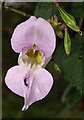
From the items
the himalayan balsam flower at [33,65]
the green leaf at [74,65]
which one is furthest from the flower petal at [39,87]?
the green leaf at [74,65]

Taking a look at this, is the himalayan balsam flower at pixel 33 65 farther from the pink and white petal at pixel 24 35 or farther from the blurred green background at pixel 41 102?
the blurred green background at pixel 41 102

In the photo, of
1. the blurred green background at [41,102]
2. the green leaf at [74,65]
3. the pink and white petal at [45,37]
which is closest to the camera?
the pink and white petal at [45,37]

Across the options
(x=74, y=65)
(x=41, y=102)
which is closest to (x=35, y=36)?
(x=74, y=65)

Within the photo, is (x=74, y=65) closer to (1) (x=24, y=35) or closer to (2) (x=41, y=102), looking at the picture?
(1) (x=24, y=35)

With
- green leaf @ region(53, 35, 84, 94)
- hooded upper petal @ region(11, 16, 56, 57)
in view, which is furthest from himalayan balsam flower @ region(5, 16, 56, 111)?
green leaf @ region(53, 35, 84, 94)

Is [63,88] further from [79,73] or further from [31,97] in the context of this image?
[31,97]

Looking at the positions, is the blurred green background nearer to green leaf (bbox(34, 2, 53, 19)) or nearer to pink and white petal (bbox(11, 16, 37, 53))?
green leaf (bbox(34, 2, 53, 19))

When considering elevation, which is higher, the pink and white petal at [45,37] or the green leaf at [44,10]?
the green leaf at [44,10]
